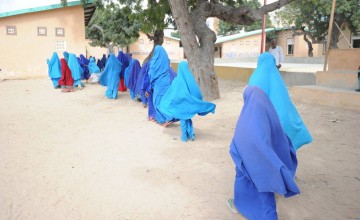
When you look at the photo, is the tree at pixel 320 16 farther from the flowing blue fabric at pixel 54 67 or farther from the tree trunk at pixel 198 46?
the flowing blue fabric at pixel 54 67

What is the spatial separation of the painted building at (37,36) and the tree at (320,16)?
12.5m

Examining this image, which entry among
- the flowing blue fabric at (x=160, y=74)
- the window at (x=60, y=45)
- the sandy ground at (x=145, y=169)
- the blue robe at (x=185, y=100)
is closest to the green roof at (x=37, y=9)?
the window at (x=60, y=45)

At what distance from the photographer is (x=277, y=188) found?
7.21ft

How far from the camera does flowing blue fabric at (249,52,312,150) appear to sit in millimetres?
2838

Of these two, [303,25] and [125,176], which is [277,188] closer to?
[125,176]

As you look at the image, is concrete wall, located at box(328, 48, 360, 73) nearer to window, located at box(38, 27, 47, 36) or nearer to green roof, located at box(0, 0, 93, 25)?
green roof, located at box(0, 0, 93, 25)

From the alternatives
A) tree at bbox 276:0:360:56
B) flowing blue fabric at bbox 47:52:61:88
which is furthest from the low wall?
tree at bbox 276:0:360:56

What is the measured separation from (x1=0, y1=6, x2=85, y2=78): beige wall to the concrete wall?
13.6 m

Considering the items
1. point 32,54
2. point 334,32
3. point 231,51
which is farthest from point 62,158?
point 231,51

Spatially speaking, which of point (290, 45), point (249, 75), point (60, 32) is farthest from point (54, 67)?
point (290, 45)

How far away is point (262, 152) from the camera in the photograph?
2193 mm

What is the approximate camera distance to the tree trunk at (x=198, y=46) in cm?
734

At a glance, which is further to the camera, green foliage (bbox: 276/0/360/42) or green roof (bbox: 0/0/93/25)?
green foliage (bbox: 276/0/360/42)

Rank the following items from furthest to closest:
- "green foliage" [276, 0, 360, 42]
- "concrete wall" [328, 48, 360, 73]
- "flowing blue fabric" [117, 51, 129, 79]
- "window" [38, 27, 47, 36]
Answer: "green foliage" [276, 0, 360, 42]
"window" [38, 27, 47, 36]
"flowing blue fabric" [117, 51, 129, 79]
"concrete wall" [328, 48, 360, 73]
